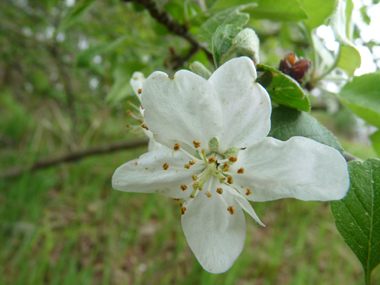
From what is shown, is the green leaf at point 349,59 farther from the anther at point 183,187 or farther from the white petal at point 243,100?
the anther at point 183,187

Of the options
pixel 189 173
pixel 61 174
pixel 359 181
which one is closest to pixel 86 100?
pixel 61 174

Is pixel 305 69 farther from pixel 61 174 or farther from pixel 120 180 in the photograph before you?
pixel 61 174

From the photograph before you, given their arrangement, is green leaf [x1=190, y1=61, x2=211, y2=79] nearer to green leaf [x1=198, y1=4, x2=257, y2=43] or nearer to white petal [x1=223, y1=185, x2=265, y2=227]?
green leaf [x1=198, y1=4, x2=257, y2=43]

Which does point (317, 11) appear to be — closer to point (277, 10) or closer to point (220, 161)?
point (277, 10)

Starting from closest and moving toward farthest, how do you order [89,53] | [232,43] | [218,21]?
[232,43] < [218,21] < [89,53]

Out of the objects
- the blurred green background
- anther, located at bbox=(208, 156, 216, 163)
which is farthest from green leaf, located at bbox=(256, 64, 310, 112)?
the blurred green background

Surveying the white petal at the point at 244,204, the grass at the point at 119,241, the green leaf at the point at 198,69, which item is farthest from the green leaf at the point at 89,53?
the grass at the point at 119,241

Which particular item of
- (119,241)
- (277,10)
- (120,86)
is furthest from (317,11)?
(119,241)

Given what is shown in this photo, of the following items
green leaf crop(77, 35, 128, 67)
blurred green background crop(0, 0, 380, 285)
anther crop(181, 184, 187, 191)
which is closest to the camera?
anther crop(181, 184, 187, 191)
